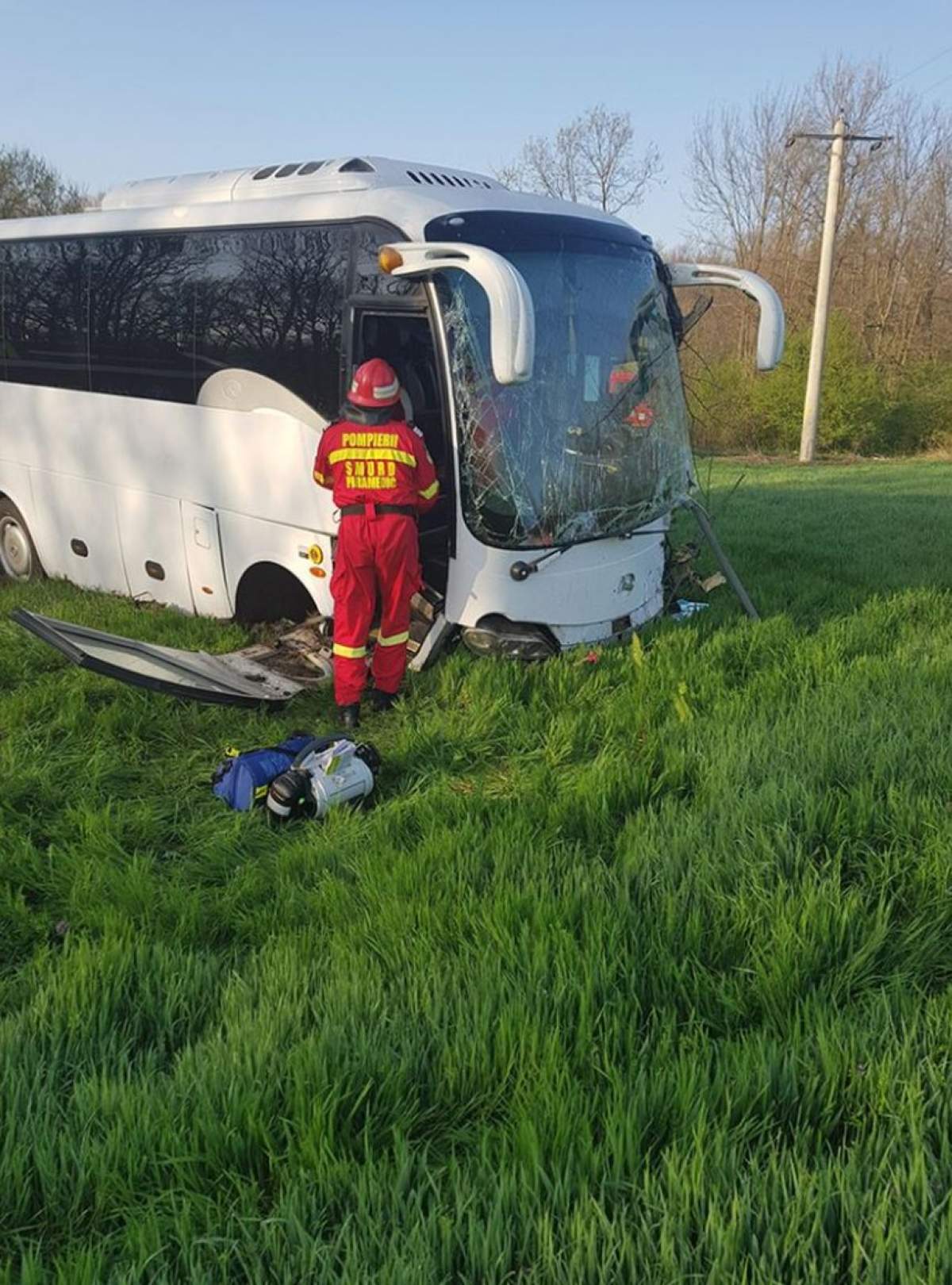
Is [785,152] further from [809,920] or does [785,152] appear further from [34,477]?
[809,920]

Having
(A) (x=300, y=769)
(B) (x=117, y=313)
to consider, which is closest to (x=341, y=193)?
(B) (x=117, y=313)

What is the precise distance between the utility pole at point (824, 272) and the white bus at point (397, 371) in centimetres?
2310

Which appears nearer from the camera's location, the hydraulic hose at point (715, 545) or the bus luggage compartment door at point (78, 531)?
the hydraulic hose at point (715, 545)

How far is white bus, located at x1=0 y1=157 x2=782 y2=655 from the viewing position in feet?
18.4

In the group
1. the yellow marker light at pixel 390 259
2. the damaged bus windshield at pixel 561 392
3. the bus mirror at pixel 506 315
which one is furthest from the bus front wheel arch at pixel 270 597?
the bus mirror at pixel 506 315

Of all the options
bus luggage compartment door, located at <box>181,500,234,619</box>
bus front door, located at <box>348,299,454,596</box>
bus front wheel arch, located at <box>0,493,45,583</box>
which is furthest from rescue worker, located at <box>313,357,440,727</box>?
bus front wheel arch, located at <box>0,493,45,583</box>

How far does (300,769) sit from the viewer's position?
14.1ft

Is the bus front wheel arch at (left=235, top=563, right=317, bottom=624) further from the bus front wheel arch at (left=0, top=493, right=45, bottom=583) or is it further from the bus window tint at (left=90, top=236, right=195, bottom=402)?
the bus front wheel arch at (left=0, top=493, right=45, bottom=583)

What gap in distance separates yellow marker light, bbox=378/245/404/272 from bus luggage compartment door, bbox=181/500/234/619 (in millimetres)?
2229

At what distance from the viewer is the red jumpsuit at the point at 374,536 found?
17.6 ft

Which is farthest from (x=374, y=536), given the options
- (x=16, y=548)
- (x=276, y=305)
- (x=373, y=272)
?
(x=16, y=548)

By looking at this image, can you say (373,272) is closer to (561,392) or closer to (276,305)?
(276,305)

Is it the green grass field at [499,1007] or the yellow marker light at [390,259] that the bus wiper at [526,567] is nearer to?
the green grass field at [499,1007]

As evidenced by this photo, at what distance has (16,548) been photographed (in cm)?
898
